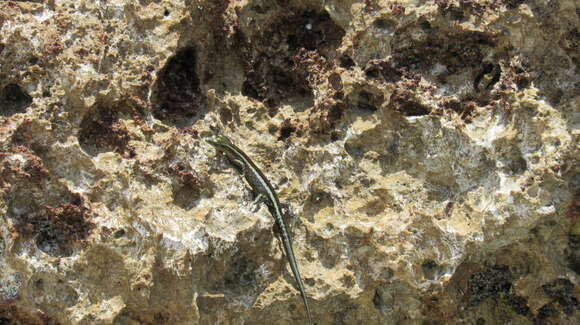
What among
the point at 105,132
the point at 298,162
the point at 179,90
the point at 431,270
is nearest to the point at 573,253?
the point at 431,270

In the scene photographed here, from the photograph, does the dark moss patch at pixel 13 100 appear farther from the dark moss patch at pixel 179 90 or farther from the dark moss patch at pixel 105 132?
the dark moss patch at pixel 179 90

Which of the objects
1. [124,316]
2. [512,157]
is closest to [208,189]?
[124,316]

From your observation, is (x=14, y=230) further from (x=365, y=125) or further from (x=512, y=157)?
(x=512, y=157)

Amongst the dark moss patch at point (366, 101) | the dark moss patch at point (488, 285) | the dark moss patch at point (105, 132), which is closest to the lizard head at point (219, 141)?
the dark moss patch at point (105, 132)

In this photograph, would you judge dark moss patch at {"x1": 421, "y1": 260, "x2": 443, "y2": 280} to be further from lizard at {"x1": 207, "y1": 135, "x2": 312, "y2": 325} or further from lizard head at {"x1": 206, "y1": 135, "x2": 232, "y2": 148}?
lizard head at {"x1": 206, "y1": 135, "x2": 232, "y2": 148}

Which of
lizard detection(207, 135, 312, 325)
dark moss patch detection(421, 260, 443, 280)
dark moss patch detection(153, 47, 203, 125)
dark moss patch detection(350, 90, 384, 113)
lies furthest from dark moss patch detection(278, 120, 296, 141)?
dark moss patch detection(421, 260, 443, 280)

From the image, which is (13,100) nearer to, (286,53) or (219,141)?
(219,141)
